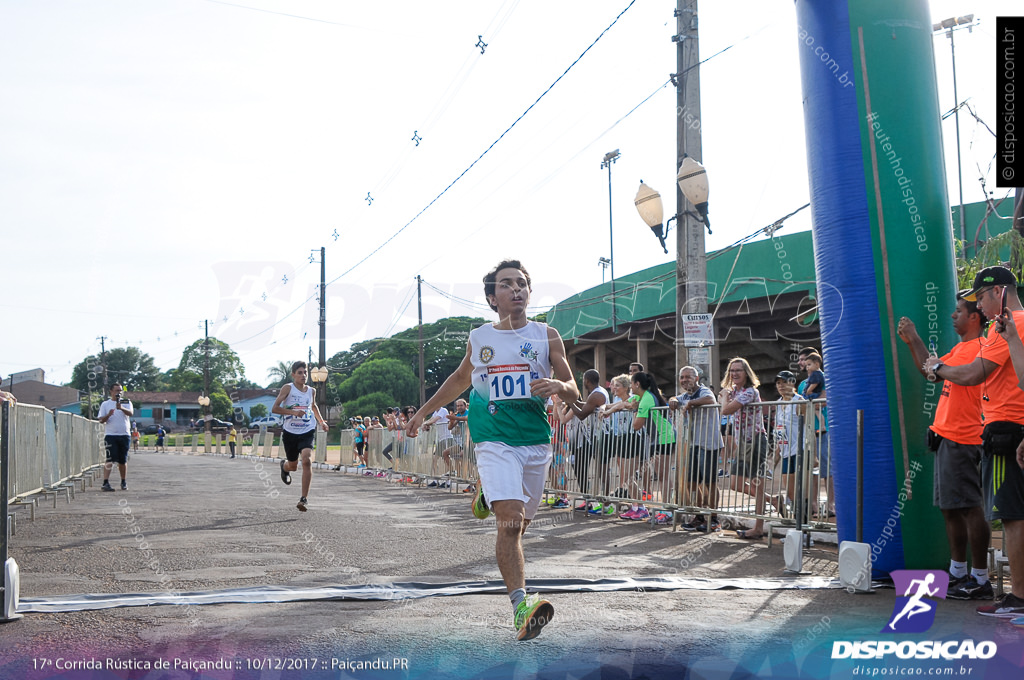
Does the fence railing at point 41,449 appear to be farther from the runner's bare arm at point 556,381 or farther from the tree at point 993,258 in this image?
the tree at point 993,258

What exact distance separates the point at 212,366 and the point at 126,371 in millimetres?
33665

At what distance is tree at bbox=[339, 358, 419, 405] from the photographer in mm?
73188

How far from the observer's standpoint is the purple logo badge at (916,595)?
4910 mm

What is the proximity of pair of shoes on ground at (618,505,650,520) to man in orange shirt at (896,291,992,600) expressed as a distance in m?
5.35

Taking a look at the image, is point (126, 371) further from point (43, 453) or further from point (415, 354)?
point (43, 453)

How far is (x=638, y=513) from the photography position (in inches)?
442

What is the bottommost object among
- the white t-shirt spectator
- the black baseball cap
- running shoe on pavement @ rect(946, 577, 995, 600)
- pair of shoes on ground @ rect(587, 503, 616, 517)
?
pair of shoes on ground @ rect(587, 503, 616, 517)

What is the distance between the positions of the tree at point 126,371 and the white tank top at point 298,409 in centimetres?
11724

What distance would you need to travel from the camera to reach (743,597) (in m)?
5.60

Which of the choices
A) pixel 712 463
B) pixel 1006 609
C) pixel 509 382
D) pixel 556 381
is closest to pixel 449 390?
pixel 509 382

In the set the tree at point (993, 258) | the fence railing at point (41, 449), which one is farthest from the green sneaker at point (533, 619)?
the tree at point (993, 258)

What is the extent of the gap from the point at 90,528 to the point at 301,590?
5.10 m

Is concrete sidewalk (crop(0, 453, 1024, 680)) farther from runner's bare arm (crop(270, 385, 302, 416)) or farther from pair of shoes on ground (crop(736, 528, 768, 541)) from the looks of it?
runner's bare arm (crop(270, 385, 302, 416))

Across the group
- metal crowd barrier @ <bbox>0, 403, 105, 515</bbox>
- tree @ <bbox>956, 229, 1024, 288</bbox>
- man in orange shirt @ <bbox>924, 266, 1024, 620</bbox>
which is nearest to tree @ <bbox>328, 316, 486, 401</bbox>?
metal crowd barrier @ <bbox>0, 403, 105, 515</bbox>
